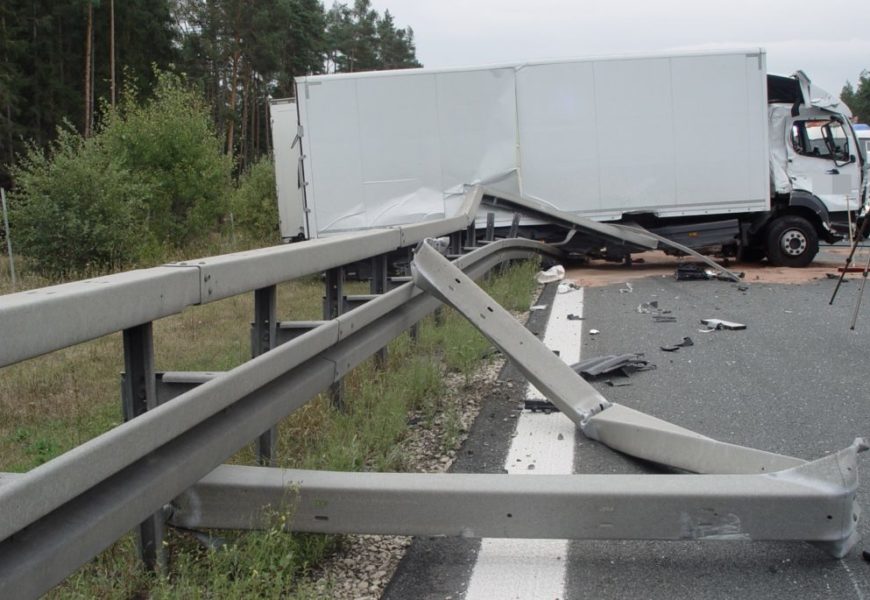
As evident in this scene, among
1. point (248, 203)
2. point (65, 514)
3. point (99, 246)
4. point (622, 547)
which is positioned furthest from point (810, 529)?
point (248, 203)

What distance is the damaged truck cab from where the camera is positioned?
15.3 m

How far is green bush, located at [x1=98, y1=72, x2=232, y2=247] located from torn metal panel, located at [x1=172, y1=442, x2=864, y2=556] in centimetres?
1899

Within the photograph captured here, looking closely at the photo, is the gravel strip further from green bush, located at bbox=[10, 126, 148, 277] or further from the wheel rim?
green bush, located at bbox=[10, 126, 148, 277]

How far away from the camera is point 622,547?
127 inches

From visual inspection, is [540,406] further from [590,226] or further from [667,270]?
[667,270]

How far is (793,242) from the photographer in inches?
602

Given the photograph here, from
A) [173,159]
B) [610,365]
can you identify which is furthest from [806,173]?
[173,159]

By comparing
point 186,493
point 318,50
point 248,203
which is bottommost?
point 186,493

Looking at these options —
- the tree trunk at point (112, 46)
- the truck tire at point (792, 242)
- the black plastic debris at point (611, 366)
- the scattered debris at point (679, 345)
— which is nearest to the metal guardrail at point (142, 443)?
the black plastic debris at point (611, 366)

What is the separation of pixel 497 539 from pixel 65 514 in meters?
1.69

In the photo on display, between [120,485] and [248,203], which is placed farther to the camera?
[248,203]

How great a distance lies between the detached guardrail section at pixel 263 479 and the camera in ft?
6.54

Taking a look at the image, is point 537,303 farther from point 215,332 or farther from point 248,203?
point 248,203

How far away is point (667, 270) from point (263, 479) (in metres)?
12.5
